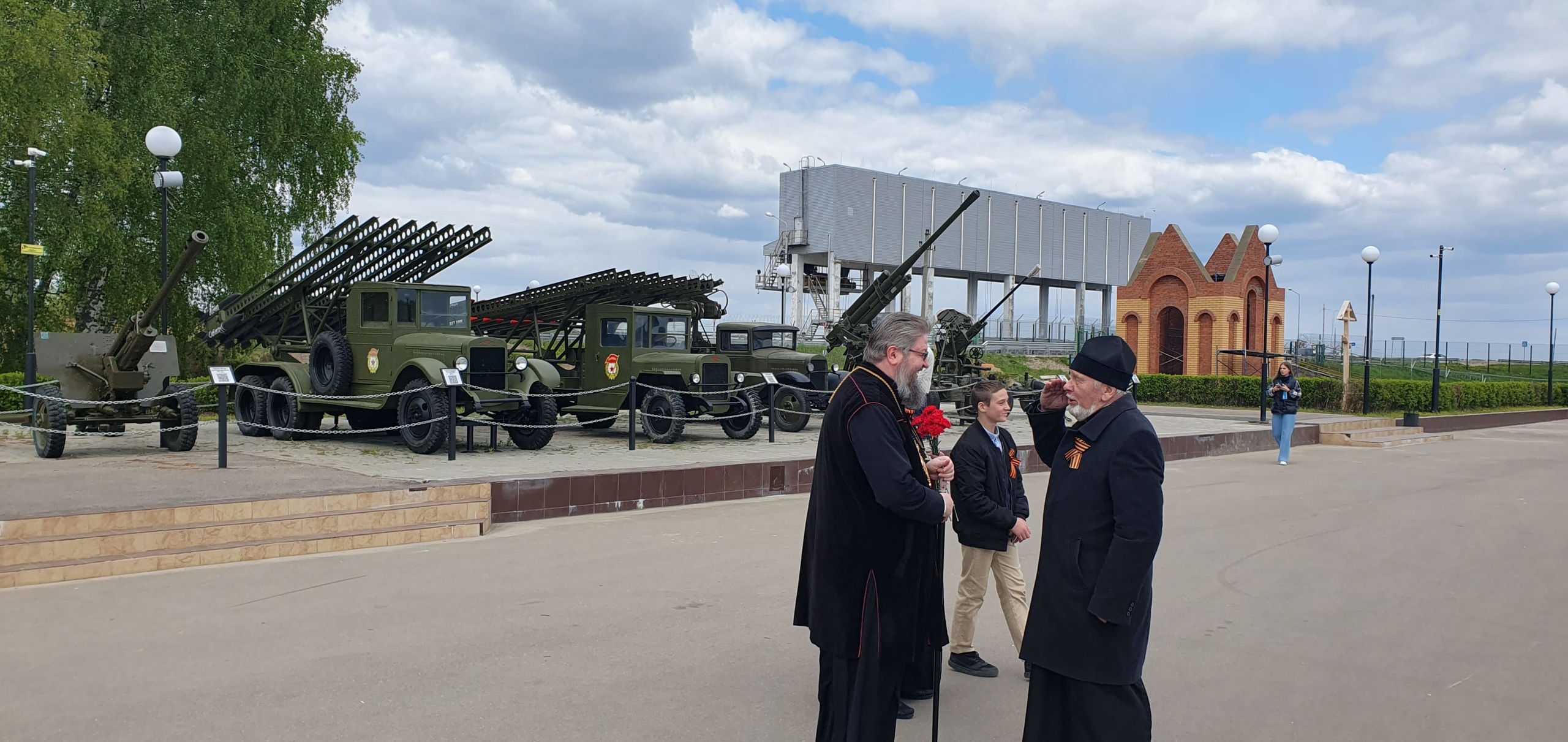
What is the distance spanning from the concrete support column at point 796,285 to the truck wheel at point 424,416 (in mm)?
35954

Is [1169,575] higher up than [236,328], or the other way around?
[236,328]

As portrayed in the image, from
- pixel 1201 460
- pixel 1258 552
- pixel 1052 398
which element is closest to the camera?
pixel 1052 398

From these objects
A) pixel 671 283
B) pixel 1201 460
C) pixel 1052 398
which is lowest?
pixel 1201 460

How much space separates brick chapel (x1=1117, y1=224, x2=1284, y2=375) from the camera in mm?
34688

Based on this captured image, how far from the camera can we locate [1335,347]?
49781 mm

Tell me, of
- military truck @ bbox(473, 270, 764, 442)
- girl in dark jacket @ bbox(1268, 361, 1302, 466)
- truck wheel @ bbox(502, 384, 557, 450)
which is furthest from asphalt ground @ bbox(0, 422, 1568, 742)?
girl in dark jacket @ bbox(1268, 361, 1302, 466)

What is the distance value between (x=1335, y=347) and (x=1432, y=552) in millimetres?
46489

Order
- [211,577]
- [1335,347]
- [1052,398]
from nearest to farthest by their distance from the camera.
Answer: [1052,398], [211,577], [1335,347]

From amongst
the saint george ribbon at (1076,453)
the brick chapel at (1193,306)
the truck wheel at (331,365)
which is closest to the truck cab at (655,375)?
the truck wheel at (331,365)

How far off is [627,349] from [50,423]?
720 centimetres

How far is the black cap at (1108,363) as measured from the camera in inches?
131

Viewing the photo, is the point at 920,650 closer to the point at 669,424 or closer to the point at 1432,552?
the point at 1432,552

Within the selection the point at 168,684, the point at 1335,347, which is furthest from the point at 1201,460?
the point at 1335,347

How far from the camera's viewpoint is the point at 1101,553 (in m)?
3.22
